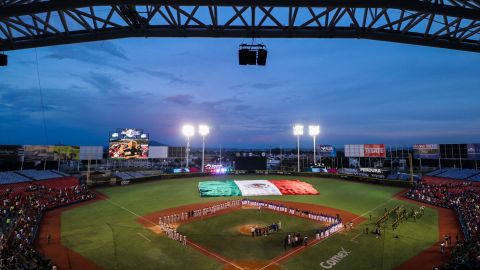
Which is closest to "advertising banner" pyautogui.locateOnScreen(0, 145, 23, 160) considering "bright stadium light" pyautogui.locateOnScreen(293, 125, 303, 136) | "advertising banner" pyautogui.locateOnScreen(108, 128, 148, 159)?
"advertising banner" pyautogui.locateOnScreen(108, 128, 148, 159)

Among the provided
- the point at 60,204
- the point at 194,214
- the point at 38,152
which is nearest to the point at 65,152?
the point at 38,152

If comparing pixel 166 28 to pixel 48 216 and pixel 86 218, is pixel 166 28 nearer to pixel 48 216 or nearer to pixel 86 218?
pixel 86 218

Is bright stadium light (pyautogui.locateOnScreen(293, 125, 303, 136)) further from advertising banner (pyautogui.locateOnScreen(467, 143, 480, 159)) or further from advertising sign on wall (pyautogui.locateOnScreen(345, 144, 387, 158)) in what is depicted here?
advertising banner (pyautogui.locateOnScreen(467, 143, 480, 159))

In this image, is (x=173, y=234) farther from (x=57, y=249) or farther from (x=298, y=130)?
(x=298, y=130)

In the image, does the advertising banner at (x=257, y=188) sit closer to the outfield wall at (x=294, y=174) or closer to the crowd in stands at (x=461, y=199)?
the outfield wall at (x=294, y=174)

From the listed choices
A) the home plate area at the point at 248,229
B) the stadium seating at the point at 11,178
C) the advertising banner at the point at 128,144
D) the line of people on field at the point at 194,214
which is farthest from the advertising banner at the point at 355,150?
the stadium seating at the point at 11,178
